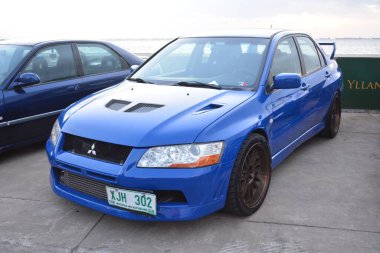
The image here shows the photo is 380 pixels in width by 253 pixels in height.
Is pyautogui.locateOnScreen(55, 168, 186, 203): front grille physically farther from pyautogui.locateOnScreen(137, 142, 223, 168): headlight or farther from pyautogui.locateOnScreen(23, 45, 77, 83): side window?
pyautogui.locateOnScreen(23, 45, 77, 83): side window

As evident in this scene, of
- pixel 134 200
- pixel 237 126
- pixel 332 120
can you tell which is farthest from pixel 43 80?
pixel 332 120

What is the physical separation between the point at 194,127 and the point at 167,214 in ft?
2.01

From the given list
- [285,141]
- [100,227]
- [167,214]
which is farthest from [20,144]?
[285,141]

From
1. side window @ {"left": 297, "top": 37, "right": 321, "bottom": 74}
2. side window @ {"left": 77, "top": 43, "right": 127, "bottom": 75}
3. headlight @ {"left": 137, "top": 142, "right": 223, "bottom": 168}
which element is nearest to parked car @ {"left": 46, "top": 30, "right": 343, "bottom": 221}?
headlight @ {"left": 137, "top": 142, "right": 223, "bottom": 168}

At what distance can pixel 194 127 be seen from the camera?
2.71 meters

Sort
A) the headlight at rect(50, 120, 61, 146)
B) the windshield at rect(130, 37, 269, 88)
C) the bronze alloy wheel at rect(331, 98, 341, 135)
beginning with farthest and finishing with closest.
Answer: the bronze alloy wheel at rect(331, 98, 341, 135)
the windshield at rect(130, 37, 269, 88)
the headlight at rect(50, 120, 61, 146)

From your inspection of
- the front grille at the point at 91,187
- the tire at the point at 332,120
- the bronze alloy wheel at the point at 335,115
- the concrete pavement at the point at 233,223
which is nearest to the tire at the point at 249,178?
the concrete pavement at the point at 233,223

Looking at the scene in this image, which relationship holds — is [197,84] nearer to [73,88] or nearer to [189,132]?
[189,132]

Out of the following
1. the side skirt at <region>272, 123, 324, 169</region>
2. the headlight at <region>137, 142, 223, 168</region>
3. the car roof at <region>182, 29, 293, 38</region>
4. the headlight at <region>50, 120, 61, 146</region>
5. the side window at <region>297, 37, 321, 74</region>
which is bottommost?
the side skirt at <region>272, 123, 324, 169</region>

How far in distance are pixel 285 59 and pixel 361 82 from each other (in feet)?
11.4

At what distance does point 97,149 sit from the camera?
2783 mm

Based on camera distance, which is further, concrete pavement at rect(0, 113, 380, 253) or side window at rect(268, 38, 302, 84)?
side window at rect(268, 38, 302, 84)

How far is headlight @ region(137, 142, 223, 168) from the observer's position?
260 centimetres

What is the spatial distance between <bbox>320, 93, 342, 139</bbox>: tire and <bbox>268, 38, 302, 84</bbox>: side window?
3.89 ft
